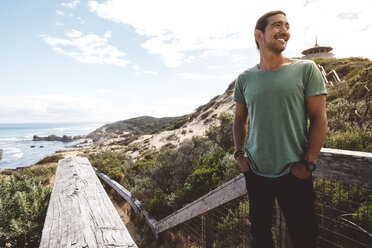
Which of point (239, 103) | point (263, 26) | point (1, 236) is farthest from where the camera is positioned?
point (1, 236)

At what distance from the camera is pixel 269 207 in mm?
1627

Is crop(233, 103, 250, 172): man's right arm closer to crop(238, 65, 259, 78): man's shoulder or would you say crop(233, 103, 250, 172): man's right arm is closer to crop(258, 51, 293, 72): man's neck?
crop(238, 65, 259, 78): man's shoulder

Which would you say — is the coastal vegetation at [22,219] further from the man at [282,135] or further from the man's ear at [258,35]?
the man's ear at [258,35]

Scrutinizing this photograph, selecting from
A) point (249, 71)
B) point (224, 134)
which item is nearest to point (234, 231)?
point (249, 71)

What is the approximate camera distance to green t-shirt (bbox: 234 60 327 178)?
1413 mm

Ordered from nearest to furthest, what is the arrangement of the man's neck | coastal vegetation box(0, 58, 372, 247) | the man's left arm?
1. the man's left arm
2. the man's neck
3. coastal vegetation box(0, 58, 372, 247)

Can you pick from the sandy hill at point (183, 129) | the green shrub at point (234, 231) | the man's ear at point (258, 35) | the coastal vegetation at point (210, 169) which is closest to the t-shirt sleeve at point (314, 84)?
the man's ear at point (258, 35)

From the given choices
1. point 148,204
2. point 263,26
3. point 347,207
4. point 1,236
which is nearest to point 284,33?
point 263,26

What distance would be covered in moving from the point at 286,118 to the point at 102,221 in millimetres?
1390

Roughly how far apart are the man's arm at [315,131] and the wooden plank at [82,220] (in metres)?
1.15

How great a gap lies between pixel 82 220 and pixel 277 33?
6.31ft

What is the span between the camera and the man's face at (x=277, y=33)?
1605 millimetres

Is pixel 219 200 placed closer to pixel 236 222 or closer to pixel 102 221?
pixel 236 222

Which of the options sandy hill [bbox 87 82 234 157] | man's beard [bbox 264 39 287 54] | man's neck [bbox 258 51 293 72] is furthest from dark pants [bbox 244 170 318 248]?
sandy hill [bbox 87 82 234 157]
